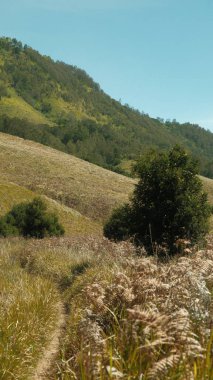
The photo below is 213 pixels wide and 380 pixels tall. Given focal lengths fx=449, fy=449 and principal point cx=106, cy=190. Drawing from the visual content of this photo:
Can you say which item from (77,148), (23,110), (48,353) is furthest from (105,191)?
(23,110)

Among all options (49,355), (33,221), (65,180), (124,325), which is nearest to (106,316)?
(49,355)

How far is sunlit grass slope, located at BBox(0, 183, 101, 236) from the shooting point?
46.5 meters

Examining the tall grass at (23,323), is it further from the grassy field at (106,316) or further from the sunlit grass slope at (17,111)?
the sunlit grass slope at (17,111)

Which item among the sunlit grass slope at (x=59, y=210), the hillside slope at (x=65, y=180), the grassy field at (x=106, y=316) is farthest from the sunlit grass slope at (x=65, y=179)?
the grassy field at (x=106, y=316)

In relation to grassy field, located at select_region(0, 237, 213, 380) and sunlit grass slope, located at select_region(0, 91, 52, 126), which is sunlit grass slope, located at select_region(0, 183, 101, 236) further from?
sunlit grass slope, located at select_region(0, 91, 52, 126)

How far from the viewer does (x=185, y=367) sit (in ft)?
11.8

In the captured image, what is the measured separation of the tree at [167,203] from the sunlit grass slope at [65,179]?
31.7 metres

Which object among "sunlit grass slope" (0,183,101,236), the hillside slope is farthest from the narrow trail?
the hillside slope

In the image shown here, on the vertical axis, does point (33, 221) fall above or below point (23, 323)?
below

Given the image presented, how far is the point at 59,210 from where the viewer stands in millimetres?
A: 50562

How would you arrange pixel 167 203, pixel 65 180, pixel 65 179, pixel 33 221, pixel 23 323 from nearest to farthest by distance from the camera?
pixel 23 323 < pixel 167 203 < pixel 33 221 < pixel 65 180 < pixel 65 179

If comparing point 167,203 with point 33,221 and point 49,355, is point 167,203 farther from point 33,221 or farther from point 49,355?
point 33,221

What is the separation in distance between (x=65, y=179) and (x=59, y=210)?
18.6 m

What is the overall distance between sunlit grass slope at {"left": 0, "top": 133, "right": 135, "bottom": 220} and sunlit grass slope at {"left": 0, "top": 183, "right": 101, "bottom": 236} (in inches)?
191
